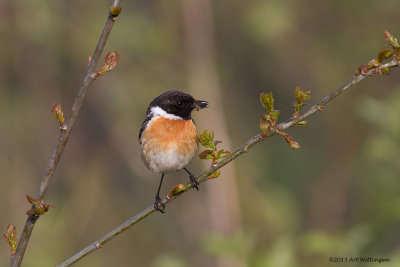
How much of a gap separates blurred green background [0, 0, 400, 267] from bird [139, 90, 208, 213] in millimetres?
1378

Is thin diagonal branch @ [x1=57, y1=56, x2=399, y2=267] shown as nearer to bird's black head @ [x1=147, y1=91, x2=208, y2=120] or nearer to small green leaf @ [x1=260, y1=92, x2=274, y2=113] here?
small green leaf @ [x1=260, y1=92, x2=274, y2=113]

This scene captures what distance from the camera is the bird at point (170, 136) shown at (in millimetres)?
4098

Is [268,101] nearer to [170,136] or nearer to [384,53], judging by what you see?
[384,53]

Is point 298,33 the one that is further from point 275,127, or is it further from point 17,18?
point 275,127

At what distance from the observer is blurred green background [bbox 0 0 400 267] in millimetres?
5852

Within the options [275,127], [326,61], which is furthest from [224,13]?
[275,127]

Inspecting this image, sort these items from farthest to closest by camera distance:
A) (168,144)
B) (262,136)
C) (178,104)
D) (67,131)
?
(178,104), (168,144), (262,136), (67,131)

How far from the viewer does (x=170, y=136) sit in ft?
13.6

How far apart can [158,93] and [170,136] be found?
2000mm

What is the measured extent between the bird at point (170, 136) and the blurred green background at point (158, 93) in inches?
54.3

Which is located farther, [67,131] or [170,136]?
[170,136]

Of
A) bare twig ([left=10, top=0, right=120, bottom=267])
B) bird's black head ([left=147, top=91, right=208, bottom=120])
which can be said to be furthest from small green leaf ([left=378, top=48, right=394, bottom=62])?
bird's black head ([left=147, top=91, right=208, bottom=120])

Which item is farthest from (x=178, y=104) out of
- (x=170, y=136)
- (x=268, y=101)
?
(x=268, y=101)

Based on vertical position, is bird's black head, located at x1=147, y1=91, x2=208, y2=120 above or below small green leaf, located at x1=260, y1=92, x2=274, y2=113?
above
